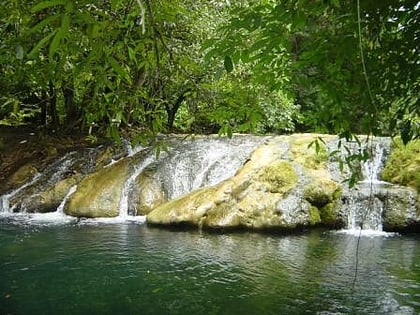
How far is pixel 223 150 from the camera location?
13.1 meters

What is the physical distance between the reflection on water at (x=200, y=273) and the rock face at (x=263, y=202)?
17.3 inches

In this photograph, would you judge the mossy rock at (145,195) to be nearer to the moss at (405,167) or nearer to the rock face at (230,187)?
the rock face at (230,187)

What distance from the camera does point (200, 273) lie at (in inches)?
265

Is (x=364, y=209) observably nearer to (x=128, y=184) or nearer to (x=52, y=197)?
(x=128, y=184)

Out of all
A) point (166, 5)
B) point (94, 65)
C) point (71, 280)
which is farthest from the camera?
point (71, 280)

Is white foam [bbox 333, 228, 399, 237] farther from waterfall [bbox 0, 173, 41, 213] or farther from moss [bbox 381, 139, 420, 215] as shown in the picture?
waterfall [bbox 0, 173, 41, 213]

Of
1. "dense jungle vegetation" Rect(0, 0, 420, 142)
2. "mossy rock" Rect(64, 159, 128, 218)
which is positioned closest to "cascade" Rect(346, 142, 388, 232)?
"mossy rock" Rect(64, 159, 128, 218)

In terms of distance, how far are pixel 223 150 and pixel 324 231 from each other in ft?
13.5

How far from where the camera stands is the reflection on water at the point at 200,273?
218 inches

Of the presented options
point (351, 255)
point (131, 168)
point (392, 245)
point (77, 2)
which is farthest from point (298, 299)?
point (131, 168)

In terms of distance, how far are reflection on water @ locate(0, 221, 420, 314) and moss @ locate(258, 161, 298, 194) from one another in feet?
3.85

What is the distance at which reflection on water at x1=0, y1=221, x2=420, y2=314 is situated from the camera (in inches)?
218

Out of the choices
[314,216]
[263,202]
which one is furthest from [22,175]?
[314,216]

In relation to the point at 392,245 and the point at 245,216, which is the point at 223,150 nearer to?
the point at 245,216
